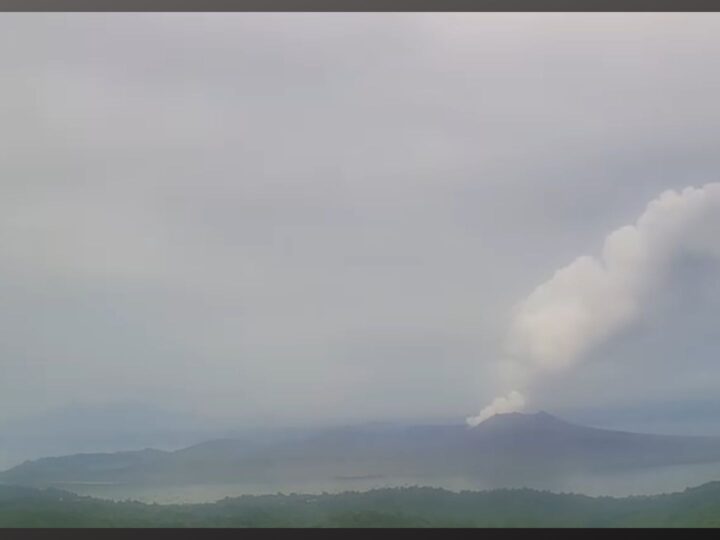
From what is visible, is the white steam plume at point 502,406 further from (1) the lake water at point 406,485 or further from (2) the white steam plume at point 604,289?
(1) the lake water at point 406,485

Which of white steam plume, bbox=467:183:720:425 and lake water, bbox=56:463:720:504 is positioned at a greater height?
white steam plume, bbox=467:183:720:425

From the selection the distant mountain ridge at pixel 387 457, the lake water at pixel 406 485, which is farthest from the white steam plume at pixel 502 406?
the lake water at pixel 406 485

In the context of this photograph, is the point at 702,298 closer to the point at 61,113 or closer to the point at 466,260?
the point at 466,260

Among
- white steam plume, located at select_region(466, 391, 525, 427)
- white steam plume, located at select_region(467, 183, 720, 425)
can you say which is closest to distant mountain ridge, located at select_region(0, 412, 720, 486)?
white steam plume, located at select_region(466, 391, 525, 427)

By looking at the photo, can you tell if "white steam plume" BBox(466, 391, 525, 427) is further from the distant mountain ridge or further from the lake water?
the lake water

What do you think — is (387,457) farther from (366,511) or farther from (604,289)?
(604,289)

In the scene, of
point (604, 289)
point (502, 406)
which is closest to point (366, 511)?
point (502, 406)

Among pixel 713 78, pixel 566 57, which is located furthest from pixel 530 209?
pixel 713 78
